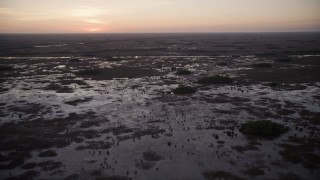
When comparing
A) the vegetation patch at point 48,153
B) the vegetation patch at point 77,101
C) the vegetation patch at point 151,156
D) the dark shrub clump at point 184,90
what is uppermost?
the dark shrub clump at point 184,90

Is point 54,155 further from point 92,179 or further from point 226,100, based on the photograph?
point 226,100

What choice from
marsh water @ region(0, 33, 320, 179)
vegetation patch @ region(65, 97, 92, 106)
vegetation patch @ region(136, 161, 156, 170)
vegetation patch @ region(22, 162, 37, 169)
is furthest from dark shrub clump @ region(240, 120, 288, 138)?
vegetation patch @ region(65, 97, 92, 106)

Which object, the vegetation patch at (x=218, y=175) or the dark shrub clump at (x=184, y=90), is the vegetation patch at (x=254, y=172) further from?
the dark shrub clump at (x=184, y=90)

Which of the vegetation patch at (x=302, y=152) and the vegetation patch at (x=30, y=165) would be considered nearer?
the vegetation patch at (x=30, y=165)

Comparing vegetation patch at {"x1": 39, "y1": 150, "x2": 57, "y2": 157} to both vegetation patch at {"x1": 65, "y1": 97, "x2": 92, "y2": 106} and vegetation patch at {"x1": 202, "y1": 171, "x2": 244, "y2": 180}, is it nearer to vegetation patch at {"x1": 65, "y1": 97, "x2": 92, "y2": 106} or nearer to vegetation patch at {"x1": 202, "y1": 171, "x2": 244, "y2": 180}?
vegetation patch at {"x1": 202, "y1": 171, "x2": 244, "y2": 180}

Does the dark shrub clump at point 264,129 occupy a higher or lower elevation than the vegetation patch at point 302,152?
higher

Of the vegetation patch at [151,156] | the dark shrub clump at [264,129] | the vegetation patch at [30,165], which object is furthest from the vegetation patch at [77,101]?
the dark shrub clump at [264,129]

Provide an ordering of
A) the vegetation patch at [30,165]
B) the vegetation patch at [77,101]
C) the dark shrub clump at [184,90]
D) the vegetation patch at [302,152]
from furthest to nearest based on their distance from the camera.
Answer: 1. the dark shrub clump at [184,90]
2. the vegetation patch at [77,101]
3. the vegetation patch at [302,152]
4. the vegetation patch at [30,165]

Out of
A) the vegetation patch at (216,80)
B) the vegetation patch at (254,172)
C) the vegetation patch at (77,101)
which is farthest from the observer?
the vegetation patch at (216,80)
